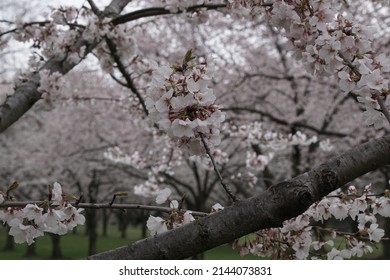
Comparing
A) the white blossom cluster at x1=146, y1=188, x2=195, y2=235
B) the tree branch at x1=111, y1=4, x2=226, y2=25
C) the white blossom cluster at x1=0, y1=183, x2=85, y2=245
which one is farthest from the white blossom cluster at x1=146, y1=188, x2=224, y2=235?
the tree branch at x1=111, y1=4, x2=226, y2=25

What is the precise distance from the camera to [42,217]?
1.76 meters

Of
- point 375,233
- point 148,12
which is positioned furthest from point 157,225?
point 148,12

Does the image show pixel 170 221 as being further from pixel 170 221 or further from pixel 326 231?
pixel 326 231

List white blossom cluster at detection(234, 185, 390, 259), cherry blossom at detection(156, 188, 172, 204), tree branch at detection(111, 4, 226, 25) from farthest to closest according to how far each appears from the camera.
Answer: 1. tree branch at detection(111, 4, 226, 25)
2. white blossom cluster at detection(234, 185, 390, 259)
3. cherry blossom at detection(156, 188, 172, 204)

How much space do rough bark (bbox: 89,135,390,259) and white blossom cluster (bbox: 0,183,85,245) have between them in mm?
292

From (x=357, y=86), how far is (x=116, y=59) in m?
2.89

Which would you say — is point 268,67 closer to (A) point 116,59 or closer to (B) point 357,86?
(A) point 116,59

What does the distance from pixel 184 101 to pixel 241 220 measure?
17.3 inches

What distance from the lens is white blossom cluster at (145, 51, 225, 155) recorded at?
1602mm

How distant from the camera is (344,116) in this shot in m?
11.9

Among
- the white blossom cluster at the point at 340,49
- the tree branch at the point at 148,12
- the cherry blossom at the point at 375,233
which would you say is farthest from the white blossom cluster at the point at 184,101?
the tree branch at the point at 148,12

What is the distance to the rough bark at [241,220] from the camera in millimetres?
1544

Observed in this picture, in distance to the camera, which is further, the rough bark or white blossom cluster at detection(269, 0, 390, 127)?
white blossom cluster at detection(269, 0, 390, 127)

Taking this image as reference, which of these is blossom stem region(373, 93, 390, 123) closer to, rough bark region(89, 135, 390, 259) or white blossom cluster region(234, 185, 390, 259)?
rough bark region(89, 135, 390, 259)
